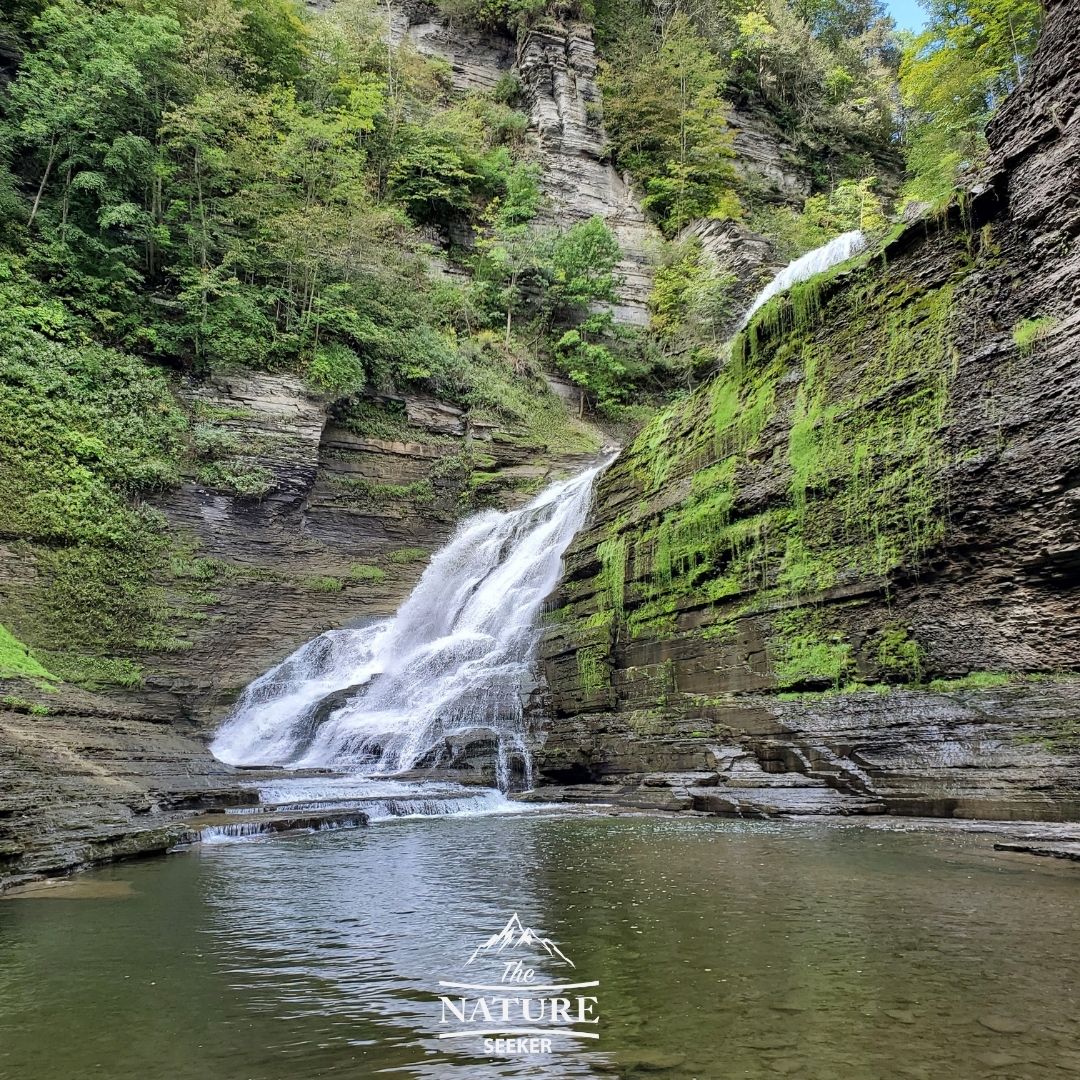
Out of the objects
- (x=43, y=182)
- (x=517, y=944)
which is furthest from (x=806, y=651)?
(x=43, y=182)

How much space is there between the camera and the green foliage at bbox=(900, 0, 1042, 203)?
20.4 metres

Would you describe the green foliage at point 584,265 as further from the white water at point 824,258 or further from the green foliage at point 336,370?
the green foliage at point 336,370

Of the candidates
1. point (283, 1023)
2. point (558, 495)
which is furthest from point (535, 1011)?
point (558, 495)

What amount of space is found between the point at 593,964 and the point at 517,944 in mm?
586

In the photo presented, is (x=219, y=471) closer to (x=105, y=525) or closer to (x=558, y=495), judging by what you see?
(x=105, y=525)

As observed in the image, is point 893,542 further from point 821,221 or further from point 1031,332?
point 821,221

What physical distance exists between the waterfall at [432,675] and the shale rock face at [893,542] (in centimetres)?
160

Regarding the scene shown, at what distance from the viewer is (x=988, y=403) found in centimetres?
971

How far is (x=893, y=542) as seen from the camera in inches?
411

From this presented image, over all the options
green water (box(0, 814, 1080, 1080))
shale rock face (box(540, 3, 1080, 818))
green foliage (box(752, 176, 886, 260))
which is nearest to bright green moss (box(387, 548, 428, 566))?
shale rock face (box(540, 3, 1080, 818))

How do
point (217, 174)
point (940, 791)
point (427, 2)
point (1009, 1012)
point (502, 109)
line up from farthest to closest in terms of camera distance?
point (427, 2) < point (502, 109) < point (217, 174) < point (940, 791) < point (1009, 1012)

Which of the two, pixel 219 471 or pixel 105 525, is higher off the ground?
pixel 219 471

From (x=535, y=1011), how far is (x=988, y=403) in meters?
9.72

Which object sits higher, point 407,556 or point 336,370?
point 336,370
